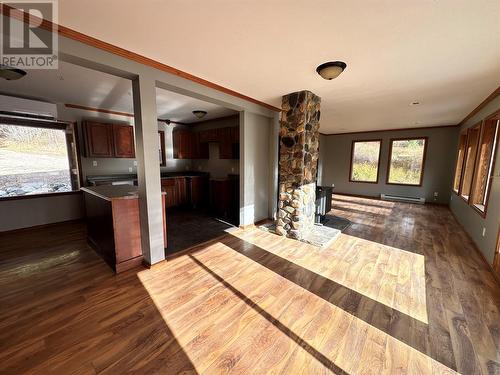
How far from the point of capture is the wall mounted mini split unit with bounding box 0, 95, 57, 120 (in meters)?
3.44

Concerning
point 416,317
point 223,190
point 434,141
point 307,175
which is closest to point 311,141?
point 307,175

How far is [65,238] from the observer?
348 cm

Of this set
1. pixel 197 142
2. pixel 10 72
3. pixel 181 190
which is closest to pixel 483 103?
pixel 197 142

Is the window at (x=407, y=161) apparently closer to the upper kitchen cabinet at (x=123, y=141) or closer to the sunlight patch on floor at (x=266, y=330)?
the sunlight patch on floor at (x=266, y=330)

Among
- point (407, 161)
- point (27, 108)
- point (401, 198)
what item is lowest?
point (401, 198)

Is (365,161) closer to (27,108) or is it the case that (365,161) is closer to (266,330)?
(266,330)

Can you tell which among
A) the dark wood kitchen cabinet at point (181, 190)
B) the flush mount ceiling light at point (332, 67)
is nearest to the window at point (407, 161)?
the flush mount ceiling light at point (332, 67)

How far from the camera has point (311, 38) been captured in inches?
72.1

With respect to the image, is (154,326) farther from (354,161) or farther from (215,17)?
(354,161)

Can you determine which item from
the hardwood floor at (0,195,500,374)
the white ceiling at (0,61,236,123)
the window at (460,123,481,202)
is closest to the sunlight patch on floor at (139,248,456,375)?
the hardwood floor at (0,195,500,374)

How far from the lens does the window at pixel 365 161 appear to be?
7180 mm

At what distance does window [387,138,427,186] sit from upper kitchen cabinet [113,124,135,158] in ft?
26.4

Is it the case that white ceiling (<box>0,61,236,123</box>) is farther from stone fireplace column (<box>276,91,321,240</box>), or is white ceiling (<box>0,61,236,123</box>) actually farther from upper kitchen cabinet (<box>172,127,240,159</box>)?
stone fireplace column (<box>276,91,321,240</box>)

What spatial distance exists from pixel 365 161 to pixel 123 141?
25.8ft
